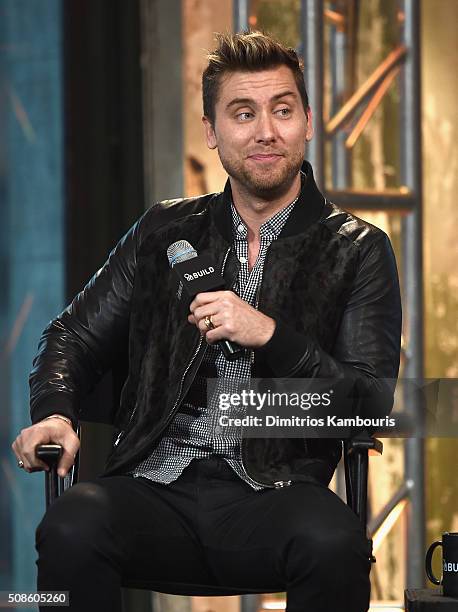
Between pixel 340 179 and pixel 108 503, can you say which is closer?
pixel 108 503

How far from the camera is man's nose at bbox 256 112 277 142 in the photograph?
2438 mm

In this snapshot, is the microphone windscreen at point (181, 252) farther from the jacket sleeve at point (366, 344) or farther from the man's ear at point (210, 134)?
the man's ear at point (210, 134)

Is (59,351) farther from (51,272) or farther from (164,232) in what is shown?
(51,272)

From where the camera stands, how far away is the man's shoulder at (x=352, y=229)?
2465mm

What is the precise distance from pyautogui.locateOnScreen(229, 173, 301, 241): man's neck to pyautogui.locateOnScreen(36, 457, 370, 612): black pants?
Answer: 0.53 metres

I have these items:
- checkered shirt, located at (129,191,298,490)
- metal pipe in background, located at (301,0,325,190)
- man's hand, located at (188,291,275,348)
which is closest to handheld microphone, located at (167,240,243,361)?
man's hand, located at (188,291,275,348)

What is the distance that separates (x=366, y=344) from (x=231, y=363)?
274 millimetres

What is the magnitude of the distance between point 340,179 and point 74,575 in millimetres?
2063

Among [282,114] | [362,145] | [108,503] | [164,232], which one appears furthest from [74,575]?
[362,145]

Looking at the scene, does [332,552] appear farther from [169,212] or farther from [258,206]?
[169,212]

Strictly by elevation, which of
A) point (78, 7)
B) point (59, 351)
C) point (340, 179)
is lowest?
point (59, 351)

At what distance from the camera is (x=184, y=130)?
4.21m

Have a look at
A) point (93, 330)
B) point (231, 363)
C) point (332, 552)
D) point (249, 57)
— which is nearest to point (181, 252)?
point (231, 363)

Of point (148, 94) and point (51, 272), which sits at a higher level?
point (148, 94)
